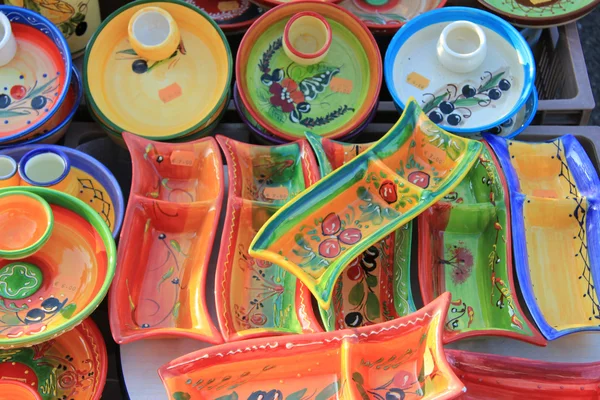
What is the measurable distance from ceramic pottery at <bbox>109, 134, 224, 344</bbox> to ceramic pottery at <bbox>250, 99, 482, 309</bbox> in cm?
23

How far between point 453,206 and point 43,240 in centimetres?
94

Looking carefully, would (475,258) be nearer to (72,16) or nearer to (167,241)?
(167,241)

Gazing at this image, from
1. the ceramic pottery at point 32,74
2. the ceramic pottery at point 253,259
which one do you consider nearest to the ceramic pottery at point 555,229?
the ceramic pottery at point 253,259

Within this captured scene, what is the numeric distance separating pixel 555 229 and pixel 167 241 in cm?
96

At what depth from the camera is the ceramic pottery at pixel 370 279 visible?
147 centimetres

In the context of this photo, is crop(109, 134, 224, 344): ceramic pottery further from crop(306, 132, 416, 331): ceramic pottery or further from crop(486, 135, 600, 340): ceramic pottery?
crop(486, 135, 600, 340): ceramic pottery

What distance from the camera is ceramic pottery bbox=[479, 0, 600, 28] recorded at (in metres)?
1.90

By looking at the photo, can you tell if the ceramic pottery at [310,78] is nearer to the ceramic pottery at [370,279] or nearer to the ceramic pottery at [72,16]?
the ceramic pottery at [370,279]

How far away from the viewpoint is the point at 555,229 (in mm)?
1620

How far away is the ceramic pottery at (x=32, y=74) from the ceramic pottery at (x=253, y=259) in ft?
1.57

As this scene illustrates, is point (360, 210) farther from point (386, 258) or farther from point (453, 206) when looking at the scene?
point (453, 206)

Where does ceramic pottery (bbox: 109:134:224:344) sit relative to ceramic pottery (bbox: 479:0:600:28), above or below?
below

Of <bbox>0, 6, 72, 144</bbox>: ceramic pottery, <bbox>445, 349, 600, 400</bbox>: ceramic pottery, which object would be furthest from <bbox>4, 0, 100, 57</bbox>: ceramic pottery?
<bbox>445, 349, 600, 400</bbox>: ceramic pottery

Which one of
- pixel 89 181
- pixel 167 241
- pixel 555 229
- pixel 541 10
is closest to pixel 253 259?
pixel 167 241
